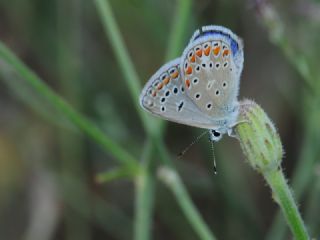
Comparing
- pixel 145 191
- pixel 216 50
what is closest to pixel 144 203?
pixel 145 191

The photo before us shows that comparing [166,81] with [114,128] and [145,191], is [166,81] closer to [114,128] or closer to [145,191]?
[145,191]

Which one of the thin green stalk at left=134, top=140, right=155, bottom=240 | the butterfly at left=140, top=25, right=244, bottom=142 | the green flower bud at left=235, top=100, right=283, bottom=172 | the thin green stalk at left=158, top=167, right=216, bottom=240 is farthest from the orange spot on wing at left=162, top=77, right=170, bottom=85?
the thin green stalk at left=134, top=140, right=155, bottom=240

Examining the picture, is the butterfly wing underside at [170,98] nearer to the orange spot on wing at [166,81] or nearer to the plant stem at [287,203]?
the orange spot on wing at [166,81]

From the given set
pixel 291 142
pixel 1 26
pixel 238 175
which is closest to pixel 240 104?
pixel 238 175

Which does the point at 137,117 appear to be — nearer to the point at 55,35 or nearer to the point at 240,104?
the point at 55,35

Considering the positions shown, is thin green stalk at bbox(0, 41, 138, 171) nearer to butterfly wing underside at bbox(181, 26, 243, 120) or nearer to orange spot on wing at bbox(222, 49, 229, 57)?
butterfly wing underside at bbox(181, 26, 243, 120)

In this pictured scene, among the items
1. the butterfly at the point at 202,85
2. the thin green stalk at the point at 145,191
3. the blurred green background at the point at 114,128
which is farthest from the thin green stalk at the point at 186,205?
the blurred green background at the point at 114,128
